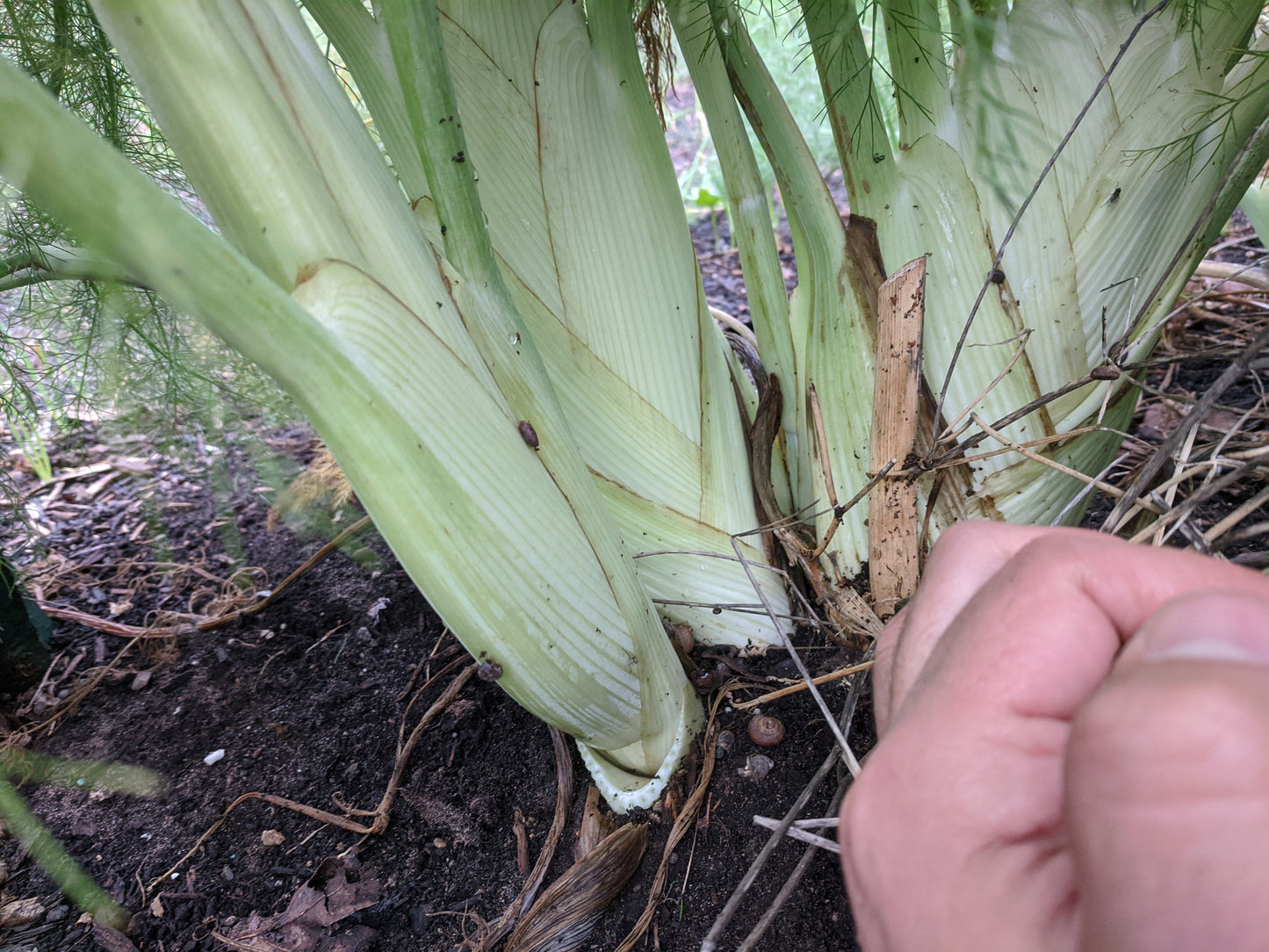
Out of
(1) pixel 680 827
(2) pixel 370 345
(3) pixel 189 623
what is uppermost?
(2) pixel 370 345

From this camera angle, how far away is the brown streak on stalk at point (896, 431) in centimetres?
62

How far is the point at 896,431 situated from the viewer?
0.64 meters

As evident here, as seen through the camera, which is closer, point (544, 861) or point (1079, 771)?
point (1079, 771)

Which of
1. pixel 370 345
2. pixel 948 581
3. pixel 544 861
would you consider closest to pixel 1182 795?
pixel 948 581

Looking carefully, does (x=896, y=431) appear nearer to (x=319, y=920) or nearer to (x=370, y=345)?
(x=370, y=345)

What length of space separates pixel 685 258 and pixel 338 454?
42 cm

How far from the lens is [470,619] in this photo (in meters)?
0.48

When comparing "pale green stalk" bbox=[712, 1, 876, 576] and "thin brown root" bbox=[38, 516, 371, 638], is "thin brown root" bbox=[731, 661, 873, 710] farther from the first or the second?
"thin brown root" bbox=[38, 516, 371, 638]

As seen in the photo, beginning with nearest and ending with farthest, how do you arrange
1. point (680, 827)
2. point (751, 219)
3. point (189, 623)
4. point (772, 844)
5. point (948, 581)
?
point (948, 581) < point (772, 844) < point (680, 827) < point (751, 219) < point (189, 623)

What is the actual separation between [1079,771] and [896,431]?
18.4 inches

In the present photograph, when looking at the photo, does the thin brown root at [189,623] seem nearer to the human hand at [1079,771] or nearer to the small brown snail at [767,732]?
the small brown snail at [767,732]

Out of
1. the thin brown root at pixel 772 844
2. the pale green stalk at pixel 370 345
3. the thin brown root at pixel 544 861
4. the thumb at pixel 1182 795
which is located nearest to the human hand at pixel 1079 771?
the thumb at pixel 1182 795

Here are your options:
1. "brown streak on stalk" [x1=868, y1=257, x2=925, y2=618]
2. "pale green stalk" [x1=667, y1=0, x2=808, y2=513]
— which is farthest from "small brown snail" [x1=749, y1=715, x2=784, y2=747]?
"pale green stalk" [x1=667, y1=0, x2=808, y2=513]

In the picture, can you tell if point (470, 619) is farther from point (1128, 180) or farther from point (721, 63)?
point (1128, 180)
